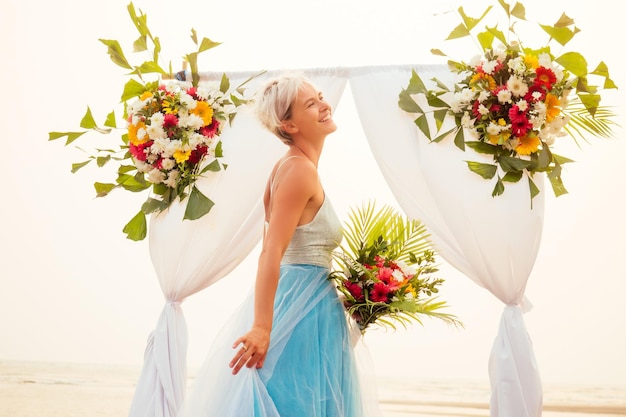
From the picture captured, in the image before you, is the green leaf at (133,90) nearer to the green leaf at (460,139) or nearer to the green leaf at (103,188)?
the green leaf at (103,188)

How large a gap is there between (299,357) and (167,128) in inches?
54.1

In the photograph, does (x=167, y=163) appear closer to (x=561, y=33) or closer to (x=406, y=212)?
(x=406, y=212)

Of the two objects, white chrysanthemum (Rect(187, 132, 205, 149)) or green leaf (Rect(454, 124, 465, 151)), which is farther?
white chrysanthemum (Rect(187, 132, 205, 149))

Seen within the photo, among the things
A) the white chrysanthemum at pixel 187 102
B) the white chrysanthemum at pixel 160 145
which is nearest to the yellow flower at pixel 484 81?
the white chrysanthemum at pixel 187 102

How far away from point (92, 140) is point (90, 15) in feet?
5.00

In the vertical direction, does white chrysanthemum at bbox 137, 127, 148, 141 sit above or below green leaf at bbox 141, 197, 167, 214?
above

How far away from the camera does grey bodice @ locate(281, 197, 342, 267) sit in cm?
241

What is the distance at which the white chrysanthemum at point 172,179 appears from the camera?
3.31 metres

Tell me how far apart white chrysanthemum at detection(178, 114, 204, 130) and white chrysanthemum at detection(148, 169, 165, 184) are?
228mm

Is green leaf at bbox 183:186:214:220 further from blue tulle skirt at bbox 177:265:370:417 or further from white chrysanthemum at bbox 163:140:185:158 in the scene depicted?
blue tulle skirt at bbox 177:265:370:417

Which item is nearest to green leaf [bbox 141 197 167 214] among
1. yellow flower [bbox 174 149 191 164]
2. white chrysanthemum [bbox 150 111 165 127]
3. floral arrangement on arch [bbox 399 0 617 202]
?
yellow flower [bbox 174 149 191 164]

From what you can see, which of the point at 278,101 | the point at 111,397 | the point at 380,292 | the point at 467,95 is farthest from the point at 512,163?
the point at 111,397

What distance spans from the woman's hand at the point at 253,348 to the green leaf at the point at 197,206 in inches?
48.6

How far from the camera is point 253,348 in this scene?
Answer: 2.15m
